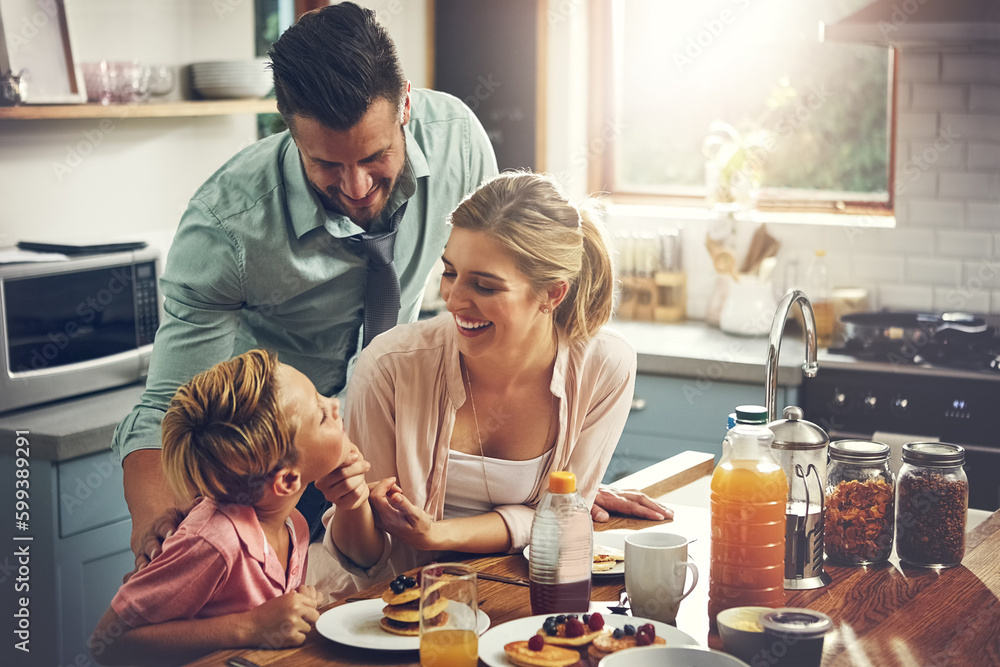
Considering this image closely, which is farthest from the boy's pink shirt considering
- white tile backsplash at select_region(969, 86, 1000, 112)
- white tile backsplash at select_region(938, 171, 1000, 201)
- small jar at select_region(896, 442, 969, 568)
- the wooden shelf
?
white tile backsplash at select_region(969, 86, 1000, 112)

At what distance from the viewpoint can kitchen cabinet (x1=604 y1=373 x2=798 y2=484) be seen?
376 cm

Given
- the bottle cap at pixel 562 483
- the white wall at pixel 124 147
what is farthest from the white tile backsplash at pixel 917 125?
the bottle cap at pixel 562 483

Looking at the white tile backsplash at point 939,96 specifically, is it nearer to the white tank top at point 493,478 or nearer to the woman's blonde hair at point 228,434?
the white tank top at point 493,478

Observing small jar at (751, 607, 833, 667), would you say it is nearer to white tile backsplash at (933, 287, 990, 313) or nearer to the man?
the man

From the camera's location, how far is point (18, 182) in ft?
10.9

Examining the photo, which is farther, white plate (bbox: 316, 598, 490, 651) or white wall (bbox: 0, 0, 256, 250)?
white wall (bbox: 0, 0, 256, 250)

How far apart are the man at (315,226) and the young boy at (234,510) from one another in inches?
3.3

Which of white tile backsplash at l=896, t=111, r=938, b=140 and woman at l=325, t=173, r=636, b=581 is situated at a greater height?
white tile backsplash at l=896, t=111, r=938, b=140

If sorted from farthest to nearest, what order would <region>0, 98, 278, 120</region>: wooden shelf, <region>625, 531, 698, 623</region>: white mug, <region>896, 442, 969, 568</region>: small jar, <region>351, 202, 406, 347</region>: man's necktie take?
<region>0, 98, 278, 120</region>: wooden shelf, <region>351, 202, 406, 347</region>: man's necktie, <region>896, 442, 969, 568</region>: small jar, <region>625, 531, 698, 623</region>: white mug

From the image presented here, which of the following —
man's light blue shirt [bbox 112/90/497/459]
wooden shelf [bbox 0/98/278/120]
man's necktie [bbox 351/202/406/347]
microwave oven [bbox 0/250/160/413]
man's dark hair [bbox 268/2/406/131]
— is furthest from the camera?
wooden shelf [bbox 0/98/278/120]

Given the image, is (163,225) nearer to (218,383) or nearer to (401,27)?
(401,27)

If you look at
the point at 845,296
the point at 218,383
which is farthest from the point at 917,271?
the point at 218,383

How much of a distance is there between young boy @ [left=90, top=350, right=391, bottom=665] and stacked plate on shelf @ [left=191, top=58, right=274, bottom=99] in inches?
86.3

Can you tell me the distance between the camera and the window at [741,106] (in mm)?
4379
